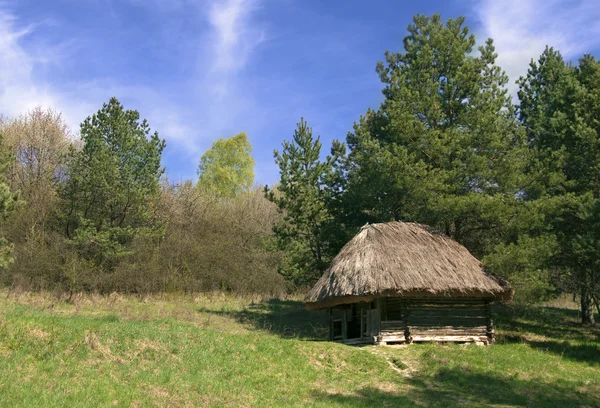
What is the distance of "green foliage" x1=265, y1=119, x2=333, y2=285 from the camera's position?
2733 cm

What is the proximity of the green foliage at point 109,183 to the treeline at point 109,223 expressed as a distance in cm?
5

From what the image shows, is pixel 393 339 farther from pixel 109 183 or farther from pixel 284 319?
pixel 109 183

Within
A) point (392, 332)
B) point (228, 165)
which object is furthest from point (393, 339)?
point (228, 165)

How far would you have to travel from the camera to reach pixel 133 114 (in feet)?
98.3

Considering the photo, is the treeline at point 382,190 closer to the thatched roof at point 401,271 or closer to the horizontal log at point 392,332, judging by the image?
the thatched roof at point 401,271

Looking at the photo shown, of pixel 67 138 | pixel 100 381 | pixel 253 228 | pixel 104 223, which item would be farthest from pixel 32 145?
pixel 100 381

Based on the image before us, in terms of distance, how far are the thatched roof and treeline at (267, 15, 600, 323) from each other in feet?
3.37

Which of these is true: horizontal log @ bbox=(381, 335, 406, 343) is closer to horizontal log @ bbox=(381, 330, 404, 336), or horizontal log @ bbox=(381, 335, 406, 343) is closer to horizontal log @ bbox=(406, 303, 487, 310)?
horizontal log @ bbox=(381, 330, 404, 336)

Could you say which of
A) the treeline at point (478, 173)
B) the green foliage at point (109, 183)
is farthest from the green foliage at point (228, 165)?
the treeline at point (478, 173)

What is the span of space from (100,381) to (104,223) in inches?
801

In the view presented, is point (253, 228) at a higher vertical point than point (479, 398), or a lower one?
higher

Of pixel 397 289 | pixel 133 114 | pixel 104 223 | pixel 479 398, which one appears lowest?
pixel 479 398

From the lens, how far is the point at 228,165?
4738 centimetres

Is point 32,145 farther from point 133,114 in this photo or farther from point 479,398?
point 479,398
